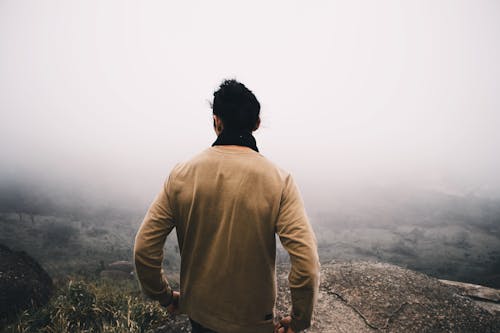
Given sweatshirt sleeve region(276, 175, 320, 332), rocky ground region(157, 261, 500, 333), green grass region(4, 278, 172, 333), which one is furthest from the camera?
green grass region(4, 278, 172, 333)

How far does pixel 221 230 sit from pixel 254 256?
227mm

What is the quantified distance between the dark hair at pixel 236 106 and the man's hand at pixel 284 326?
112 centimetres

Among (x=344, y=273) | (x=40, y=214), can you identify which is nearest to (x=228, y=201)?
(x=344, y=273)

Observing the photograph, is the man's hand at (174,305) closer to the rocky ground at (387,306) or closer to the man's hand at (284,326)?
the man's hand at (284,326)

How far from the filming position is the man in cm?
133

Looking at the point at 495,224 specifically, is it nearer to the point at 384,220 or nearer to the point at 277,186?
the point at 384,220

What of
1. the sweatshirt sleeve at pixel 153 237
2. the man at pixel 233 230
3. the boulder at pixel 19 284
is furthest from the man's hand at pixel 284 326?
the boulder at pixel 19 284

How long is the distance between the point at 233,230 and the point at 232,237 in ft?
0.14

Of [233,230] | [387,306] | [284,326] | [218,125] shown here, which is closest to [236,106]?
[218,125]

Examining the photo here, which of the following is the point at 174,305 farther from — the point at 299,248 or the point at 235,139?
the point at 235,139

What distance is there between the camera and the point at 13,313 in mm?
4383

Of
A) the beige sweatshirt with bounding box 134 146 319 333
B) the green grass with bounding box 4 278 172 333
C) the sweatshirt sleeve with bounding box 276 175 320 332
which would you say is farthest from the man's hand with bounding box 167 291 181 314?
the green grass with bounding box 4 278 172 333

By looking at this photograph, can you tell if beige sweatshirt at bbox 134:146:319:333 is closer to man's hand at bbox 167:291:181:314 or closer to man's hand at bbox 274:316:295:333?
man's hand at bbox 274:316:295:333

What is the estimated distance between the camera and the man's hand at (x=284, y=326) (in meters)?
1.49
